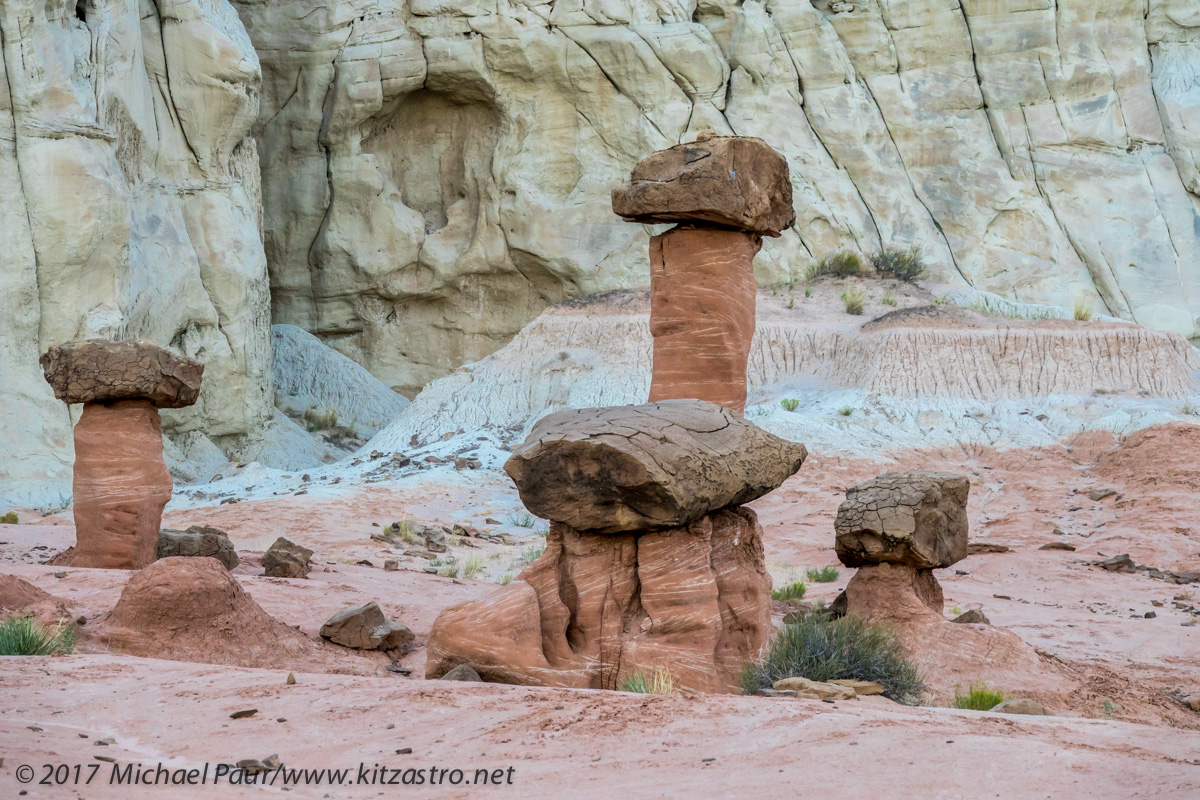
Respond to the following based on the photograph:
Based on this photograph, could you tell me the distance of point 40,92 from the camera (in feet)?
56.6

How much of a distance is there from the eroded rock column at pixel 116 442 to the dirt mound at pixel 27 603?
233cm

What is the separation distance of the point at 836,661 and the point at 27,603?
184 inches

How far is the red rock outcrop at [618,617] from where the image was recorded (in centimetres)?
670

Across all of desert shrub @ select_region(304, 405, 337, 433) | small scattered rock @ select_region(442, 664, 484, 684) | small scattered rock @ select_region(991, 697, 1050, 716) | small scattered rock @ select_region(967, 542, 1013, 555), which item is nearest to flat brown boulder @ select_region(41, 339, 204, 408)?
small scattered rock @ select_region(442, 664, 484, 684)

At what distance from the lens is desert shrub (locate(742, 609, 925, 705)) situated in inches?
263

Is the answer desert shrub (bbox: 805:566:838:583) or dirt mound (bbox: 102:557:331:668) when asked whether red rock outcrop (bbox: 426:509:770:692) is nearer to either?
dirt mound (bbox: 102:557:331:668)

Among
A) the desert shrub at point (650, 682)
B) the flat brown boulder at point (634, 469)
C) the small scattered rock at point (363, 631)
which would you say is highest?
the flat brown boulder at point (634, 469)

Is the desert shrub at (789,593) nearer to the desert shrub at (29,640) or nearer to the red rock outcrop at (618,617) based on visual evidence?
the red rock outcrop at (618,617)

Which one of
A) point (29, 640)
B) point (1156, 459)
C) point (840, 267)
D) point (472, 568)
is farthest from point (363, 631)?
point (840, 267)

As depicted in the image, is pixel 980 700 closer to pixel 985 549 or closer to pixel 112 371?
pixel 985 549

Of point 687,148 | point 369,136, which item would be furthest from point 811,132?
point 687,148

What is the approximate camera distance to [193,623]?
24.5 feet

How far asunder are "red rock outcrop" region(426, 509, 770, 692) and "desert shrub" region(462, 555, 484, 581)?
4.19 m

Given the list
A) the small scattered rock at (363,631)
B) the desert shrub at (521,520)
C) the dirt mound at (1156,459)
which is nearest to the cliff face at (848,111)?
the dirt mound at (1156,459)
